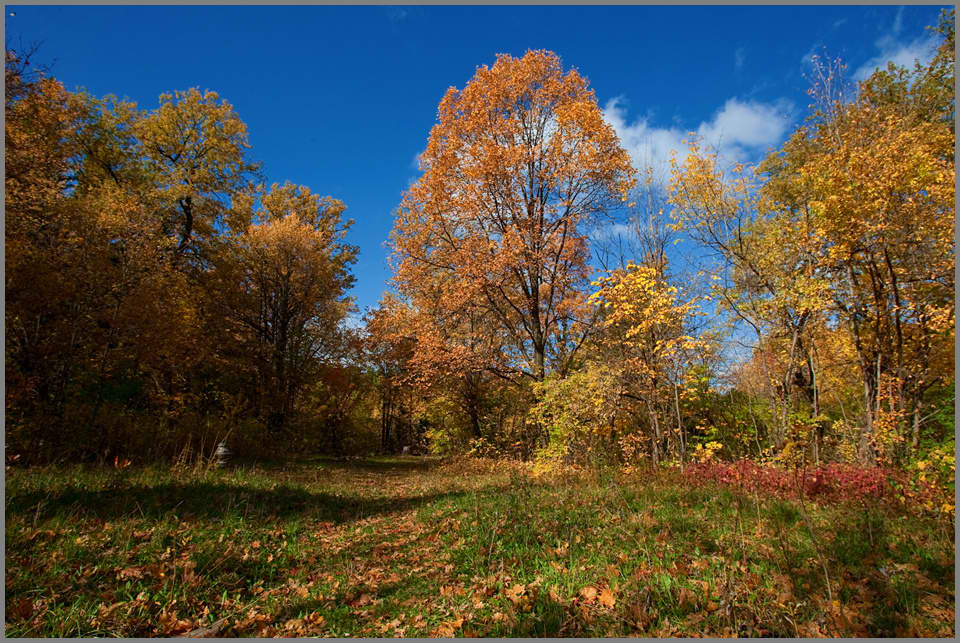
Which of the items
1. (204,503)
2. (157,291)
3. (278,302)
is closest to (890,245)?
(204,503)

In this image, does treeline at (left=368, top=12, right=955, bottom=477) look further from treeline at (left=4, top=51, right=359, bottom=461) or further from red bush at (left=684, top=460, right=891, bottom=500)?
treeline at (left=4, top=51, right=359, bottom=461)

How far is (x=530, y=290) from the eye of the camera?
1439 cm

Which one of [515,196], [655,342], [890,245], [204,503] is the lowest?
[204,503]

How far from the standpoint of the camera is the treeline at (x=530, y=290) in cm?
701

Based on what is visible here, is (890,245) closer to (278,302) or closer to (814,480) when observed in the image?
(814,480)

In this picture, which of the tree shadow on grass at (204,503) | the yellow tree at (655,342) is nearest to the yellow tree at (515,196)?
the yellow tree at (655,342)

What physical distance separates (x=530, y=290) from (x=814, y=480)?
9363 millimetres

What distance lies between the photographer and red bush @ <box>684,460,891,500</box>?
5797 mm

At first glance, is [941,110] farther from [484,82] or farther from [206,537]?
[206,537]

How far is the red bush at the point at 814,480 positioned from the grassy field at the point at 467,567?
1.50 ft

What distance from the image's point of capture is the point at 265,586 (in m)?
4.17

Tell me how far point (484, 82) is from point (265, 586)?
46.0ft

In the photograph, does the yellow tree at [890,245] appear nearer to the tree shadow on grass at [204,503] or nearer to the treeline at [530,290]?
the treeline at [530,290]

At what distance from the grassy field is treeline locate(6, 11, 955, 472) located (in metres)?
1.52
